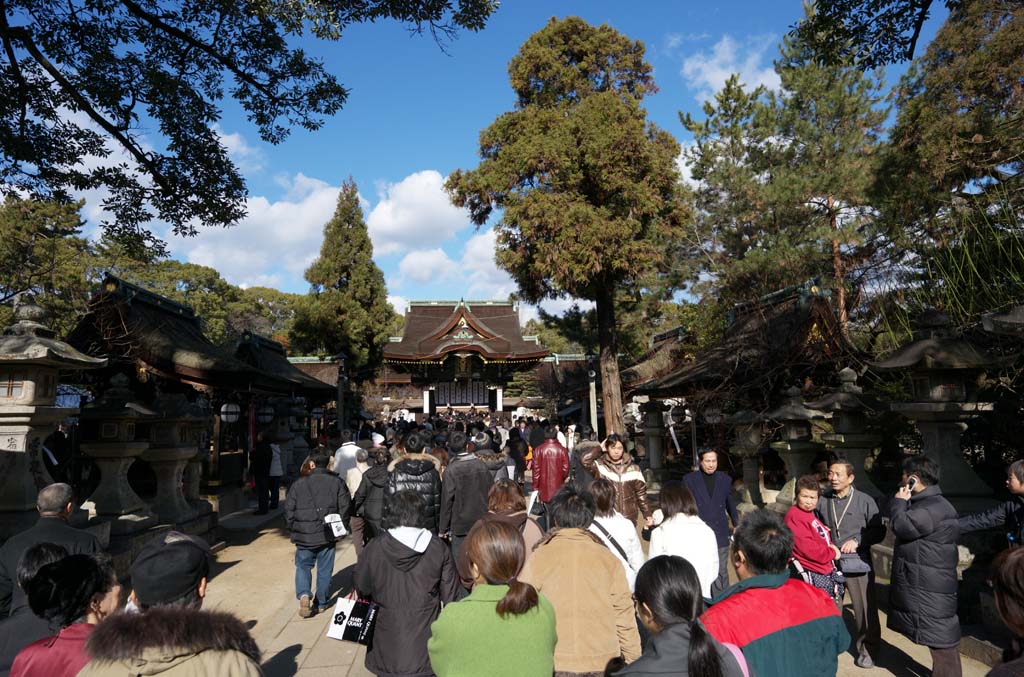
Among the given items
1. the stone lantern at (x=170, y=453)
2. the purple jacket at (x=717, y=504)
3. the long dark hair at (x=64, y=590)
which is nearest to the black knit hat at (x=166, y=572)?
the long dark hair at (x=64, y=590)

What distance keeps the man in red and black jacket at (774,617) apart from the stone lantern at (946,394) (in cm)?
423

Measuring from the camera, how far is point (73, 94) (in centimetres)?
728

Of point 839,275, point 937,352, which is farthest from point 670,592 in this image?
point 839,275

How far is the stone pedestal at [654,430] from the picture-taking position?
43.2 ft

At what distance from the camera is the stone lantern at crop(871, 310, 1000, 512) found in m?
5.68

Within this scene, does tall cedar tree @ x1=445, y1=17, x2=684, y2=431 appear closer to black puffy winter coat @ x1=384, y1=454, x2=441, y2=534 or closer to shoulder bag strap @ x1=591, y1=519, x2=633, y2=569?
black puffy winter coat @ x1=384, y1=454, x2=441, y2=534

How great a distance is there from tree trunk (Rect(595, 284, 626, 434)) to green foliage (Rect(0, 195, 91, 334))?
12945 millimetres

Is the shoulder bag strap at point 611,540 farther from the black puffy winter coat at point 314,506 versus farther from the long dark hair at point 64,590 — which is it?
the black puffy winter coat at point 314,506

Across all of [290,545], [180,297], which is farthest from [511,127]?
[180,297]

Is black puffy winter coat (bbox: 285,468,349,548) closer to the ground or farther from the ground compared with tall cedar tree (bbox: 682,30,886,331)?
closer to the ground

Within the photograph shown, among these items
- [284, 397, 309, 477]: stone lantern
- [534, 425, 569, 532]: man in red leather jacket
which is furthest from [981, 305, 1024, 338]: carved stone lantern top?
[284, 397, 309, 477]: stone lantern

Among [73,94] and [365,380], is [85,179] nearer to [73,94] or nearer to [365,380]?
[73,94]

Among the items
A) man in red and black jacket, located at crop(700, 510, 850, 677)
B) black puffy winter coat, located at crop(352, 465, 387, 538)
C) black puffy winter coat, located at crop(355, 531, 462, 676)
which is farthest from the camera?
black puffy winter coat, located at crop(352, 465, 387, 538)

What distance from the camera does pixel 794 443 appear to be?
8086 mm
